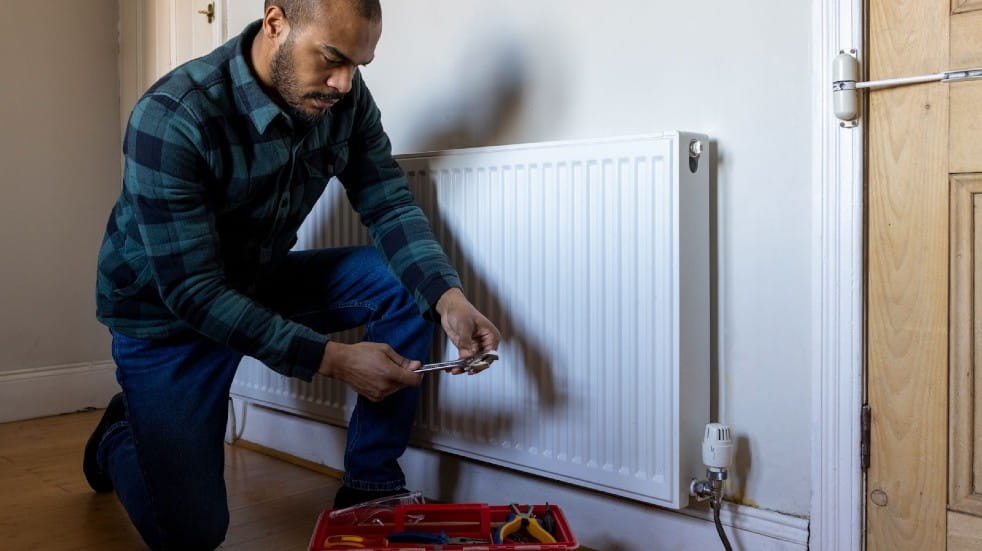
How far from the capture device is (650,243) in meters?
1.21

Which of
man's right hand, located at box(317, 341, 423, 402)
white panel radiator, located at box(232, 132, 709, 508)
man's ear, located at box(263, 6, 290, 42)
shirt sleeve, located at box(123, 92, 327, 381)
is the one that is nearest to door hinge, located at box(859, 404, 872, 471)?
white panel radiator, located at box(232, 132, 709, 508)

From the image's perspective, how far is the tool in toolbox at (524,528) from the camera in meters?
1.13

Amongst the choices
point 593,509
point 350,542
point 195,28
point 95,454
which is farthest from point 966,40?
point 195,28

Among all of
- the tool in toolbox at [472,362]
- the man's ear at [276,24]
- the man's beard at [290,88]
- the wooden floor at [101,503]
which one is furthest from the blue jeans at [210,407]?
the man's ear at [276,24]

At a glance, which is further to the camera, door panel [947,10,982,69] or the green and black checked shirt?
the green and black checked shirt

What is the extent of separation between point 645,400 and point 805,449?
0.76 ft

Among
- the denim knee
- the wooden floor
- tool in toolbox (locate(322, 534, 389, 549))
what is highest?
tool in toolbox (locate(322, 534, 389, 549))

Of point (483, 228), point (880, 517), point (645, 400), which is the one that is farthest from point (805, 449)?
point (483, 228)

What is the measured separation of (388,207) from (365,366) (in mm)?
366

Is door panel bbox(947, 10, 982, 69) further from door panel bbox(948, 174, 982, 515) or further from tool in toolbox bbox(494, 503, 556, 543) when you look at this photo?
tool in toolbox bbox(494, 503, 556, 543)

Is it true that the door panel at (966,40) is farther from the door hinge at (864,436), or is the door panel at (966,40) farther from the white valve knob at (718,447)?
the white valve knob at (718,447)

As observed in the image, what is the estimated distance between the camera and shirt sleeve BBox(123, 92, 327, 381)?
114cm

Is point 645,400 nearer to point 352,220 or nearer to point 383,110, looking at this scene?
point 352,220

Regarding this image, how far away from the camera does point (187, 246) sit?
1146mm
